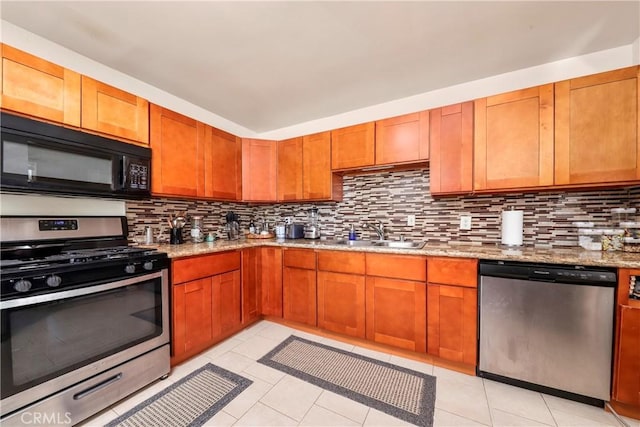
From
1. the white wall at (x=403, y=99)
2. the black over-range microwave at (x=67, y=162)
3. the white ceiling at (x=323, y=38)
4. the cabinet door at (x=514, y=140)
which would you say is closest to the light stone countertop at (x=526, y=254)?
the cabinet door at (x=514, y=140)

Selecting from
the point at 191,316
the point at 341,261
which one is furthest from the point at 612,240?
the point at 191,316

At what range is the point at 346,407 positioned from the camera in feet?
4.90

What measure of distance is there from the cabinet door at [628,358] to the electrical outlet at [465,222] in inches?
40.2

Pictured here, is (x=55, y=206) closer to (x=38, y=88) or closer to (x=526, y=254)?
(x=38, y=88)

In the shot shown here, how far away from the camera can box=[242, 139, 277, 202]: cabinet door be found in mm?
2922

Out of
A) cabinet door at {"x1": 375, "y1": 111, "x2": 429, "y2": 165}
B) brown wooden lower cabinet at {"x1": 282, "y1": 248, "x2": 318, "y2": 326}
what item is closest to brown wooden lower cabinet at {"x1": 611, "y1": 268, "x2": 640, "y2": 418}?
cabinet door at {"x1": 375, "y1": 111, "x2": 429, "y2": 165}

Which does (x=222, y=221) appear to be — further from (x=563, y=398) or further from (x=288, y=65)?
(x=563, y=398)

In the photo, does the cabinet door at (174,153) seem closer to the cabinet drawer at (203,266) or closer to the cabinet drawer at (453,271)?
the cabinet drawer at (203,266)

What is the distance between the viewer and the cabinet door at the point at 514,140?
178 cm

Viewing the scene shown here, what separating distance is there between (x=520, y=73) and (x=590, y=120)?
0.71 meters

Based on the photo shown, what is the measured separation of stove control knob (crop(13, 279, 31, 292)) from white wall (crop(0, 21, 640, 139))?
61.8 inches

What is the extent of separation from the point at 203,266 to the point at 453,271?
1961 millimetres

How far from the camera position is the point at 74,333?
4.43 ft

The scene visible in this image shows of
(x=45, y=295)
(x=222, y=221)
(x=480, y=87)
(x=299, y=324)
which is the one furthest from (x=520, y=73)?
(x=45, y=295)
